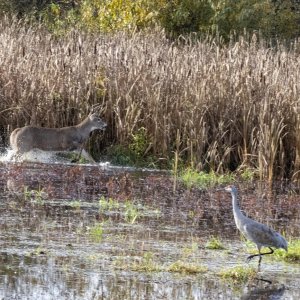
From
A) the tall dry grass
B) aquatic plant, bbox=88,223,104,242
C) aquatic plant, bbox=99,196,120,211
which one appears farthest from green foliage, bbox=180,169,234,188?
aquatic plant, bbox=88,223,104,242

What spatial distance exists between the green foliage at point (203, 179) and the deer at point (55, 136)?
68.1 inches

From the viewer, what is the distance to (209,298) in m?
8.01

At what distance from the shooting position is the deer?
1575 cm

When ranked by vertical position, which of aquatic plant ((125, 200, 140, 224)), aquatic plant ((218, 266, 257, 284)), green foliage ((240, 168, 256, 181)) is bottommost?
green foliage ((240, 168, 256, 181))

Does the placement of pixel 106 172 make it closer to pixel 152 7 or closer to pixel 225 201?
pixel 225 201

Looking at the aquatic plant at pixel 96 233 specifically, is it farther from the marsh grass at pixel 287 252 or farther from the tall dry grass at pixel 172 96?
the tall dry grass at pixel 172 96

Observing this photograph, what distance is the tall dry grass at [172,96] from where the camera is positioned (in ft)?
50.8

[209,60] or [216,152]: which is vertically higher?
[209,60]

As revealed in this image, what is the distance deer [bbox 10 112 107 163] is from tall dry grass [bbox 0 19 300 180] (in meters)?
0.53

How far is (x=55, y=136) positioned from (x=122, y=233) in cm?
592

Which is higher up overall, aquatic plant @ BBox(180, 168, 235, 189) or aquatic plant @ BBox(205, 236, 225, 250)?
aquatic plant @ BBox(205, 236, 225, 250)

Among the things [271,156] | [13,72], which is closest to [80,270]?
[271,156]

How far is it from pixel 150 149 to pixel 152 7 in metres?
7.67

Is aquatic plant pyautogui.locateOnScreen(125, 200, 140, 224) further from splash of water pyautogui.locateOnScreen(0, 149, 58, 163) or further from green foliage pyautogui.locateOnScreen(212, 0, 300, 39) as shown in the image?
green foliage pyautogui.locateOnScreen(212, 0, 300, 39)
